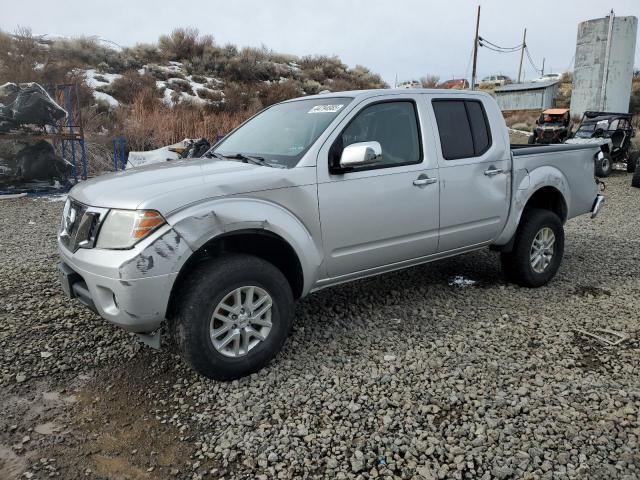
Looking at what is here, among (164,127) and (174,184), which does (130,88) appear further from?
(174,184)

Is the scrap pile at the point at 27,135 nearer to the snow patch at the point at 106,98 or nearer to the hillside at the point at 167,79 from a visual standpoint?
the hillside at the point at 167,79

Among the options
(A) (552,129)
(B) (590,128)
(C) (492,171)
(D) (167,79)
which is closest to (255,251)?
(C) (492,171)

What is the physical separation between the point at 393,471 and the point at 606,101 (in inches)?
1098

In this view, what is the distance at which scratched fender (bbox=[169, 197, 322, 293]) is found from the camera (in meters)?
2.91

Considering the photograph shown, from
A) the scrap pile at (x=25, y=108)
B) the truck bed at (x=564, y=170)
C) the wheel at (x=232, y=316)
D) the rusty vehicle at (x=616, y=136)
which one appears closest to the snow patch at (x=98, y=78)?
the scrap pile at (x=25, y=108)

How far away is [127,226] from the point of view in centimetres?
284

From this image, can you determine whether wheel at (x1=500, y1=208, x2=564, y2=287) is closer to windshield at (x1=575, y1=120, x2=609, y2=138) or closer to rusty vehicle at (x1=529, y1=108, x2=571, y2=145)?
windshield at (x1=575, y1=120, x2=609, y2=138)

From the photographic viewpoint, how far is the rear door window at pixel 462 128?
4184 mm

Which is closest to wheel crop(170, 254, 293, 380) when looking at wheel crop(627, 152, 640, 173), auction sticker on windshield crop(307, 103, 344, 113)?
auction sticker on windshield crop(307, 103, 344, 113)

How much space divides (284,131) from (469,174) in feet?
5.25

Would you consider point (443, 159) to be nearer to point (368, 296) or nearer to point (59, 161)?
Answer: point (368, 296)

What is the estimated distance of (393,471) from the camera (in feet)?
7.97

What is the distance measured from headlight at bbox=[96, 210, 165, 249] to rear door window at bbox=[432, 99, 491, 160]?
2417mm

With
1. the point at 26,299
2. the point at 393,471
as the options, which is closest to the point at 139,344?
the point at 26,299
